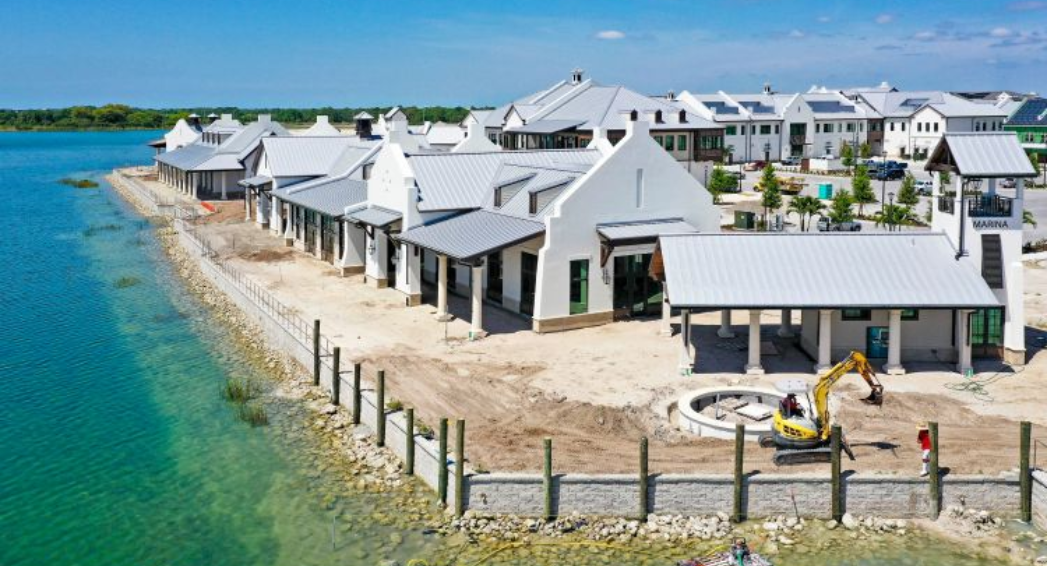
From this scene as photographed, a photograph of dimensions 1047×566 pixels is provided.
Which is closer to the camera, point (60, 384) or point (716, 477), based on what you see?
point (716, 477)

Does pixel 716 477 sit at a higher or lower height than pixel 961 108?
lower

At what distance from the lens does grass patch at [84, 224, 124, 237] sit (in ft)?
235

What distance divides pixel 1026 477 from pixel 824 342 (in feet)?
28.3

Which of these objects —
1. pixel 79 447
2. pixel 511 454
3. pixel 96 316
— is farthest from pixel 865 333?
pixel 96 316

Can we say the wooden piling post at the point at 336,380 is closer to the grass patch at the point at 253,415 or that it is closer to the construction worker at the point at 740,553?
the grass patch at the point at 253,415

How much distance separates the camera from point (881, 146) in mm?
117562

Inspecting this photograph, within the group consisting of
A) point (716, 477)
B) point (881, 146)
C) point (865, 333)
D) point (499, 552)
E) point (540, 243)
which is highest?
point (881, 146)

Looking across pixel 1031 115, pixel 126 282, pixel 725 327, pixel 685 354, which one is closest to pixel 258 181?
pixel 126 282

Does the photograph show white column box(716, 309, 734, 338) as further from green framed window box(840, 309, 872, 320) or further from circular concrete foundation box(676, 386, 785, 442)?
circular concrete foundation box(676, 386, 785, 442)

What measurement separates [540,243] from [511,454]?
1366cm

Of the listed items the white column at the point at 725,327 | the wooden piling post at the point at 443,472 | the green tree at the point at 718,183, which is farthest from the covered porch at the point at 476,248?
the green tree at the point at 718,183

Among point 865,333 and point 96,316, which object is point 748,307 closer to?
point 865,333

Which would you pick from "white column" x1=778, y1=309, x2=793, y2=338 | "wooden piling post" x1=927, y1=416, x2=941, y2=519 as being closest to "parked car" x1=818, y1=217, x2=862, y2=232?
"white column" x1=778, y1=309, x2=793, y2=338

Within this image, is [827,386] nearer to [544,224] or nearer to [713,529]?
[713,529]
